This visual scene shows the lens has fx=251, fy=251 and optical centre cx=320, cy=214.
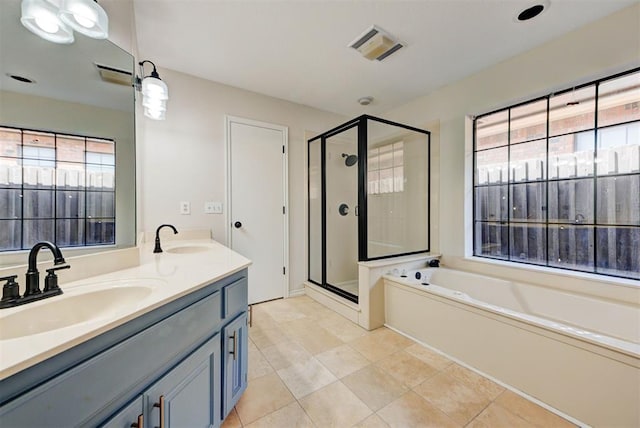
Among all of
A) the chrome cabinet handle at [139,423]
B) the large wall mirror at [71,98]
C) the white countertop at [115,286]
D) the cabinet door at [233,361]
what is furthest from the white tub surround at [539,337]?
the large wall mirror at [71,98]

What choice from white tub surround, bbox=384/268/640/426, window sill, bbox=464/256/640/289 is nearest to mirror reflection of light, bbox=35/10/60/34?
white tub surround, bbox=384/268/640/426

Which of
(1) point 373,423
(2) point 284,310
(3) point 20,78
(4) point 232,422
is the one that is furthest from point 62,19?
(2) point 284,310

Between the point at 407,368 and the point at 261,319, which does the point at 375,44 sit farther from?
the point at 261,319

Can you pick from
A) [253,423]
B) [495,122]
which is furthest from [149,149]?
[495,122]

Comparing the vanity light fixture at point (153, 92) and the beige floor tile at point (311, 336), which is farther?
the beige floor tile at point (311, 336)

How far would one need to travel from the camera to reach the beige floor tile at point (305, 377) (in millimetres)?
1580

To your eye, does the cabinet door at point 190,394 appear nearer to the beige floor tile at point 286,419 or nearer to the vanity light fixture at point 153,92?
the beige floor tile at point 286,419

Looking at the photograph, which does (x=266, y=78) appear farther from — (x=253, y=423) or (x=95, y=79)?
(x=253, y=423)

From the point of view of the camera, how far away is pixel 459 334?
185 centimetres

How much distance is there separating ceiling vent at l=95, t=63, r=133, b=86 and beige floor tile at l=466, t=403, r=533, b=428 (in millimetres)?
2608

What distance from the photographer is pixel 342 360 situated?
1.88 metres

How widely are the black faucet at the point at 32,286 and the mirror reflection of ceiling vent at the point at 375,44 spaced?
228 cm

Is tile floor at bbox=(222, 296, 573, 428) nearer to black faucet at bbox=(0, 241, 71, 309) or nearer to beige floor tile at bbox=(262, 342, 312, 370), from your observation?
beige floor tile at bbox=(262, 342, 312, 370)

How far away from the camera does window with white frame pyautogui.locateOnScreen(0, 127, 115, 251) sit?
89 centimetres
